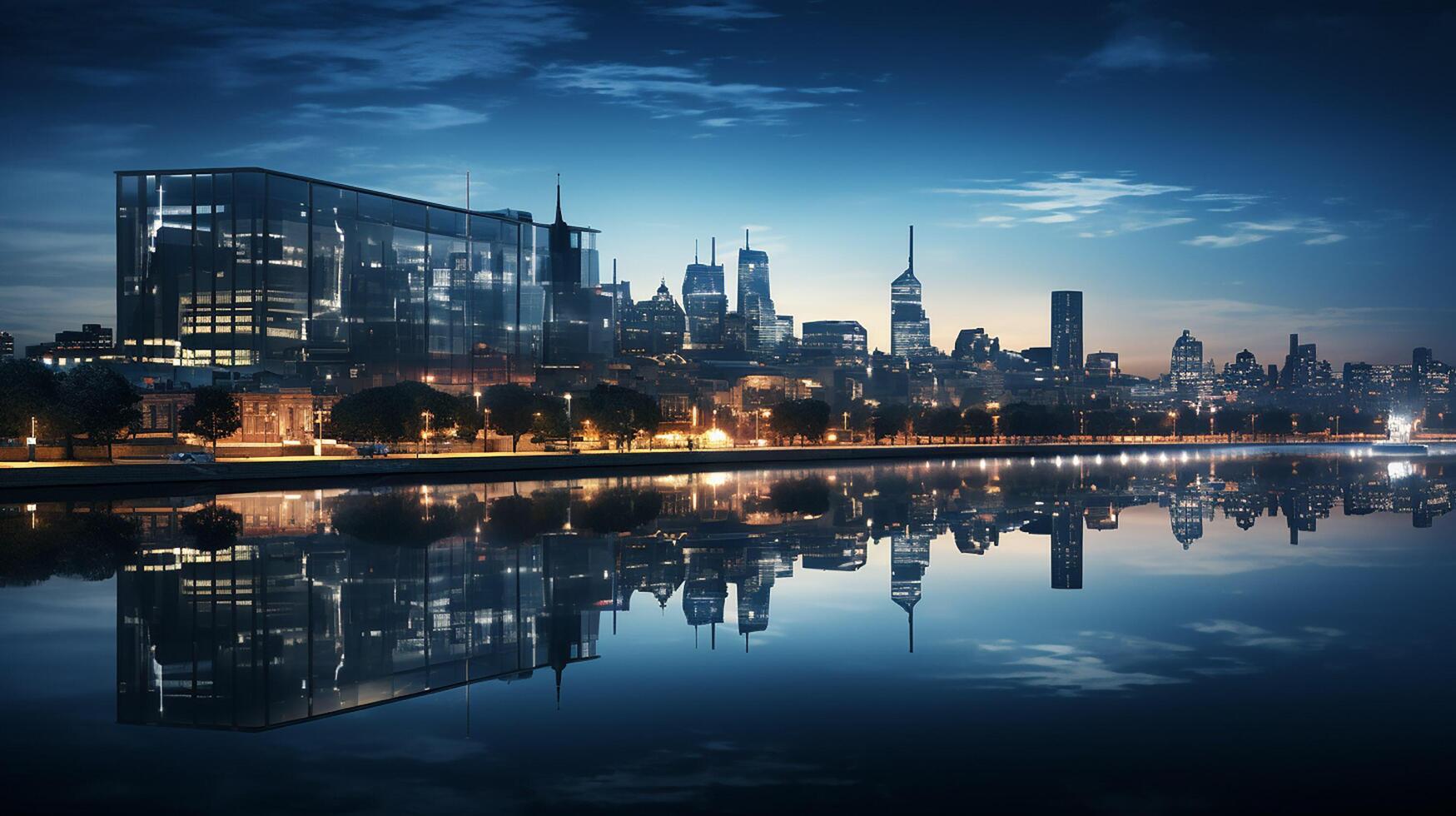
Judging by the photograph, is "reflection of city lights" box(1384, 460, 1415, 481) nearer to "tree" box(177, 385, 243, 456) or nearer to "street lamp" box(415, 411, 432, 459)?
"street lamp" box(415, 411, 432, 459)

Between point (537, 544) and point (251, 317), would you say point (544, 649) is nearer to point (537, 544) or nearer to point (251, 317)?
point (537, 544)

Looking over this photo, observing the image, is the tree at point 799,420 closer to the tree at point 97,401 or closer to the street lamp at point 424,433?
the street lamp at point 424,433

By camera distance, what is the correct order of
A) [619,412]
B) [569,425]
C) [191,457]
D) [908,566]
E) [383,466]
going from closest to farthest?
[908,566] → [383,466] → [191,457] → [569,425] → [619,412]

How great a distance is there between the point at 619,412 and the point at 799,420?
42.2m

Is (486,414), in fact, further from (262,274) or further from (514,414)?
(262,274)

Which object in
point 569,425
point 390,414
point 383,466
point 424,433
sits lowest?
point 383,466

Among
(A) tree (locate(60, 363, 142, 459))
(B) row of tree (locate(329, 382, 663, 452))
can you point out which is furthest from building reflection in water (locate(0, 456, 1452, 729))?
(B) row of tree (locate(329, 382, 663, 452))

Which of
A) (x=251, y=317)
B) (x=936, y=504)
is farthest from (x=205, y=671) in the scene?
(x=251, y=317)

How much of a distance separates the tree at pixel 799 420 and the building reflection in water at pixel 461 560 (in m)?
91.0

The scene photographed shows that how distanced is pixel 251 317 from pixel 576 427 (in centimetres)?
5621

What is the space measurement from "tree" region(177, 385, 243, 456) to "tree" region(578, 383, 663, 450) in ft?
124

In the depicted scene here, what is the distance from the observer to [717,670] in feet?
63.8

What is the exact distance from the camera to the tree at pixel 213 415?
107 metres

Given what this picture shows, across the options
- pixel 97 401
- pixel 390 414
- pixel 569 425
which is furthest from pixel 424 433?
pixel 97 401
